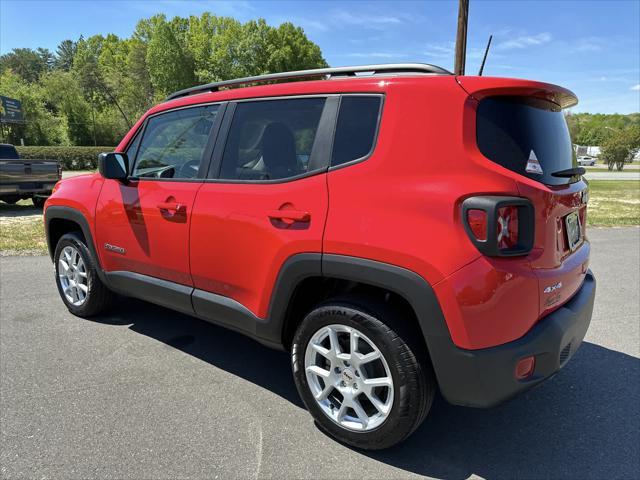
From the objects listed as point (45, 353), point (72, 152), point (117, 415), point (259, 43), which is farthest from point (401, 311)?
point (259, 43)

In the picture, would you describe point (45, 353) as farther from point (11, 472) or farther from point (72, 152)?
point (72, 152)

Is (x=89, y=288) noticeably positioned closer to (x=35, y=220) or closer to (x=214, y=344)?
(x=214, y=344)

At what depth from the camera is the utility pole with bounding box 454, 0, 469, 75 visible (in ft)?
40.9

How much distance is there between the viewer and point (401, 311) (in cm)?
231

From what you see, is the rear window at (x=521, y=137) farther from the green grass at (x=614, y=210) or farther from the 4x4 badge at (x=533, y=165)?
the green grass at (x=614, y=210)

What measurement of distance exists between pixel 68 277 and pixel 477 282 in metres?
3.79

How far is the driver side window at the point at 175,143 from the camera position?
3.13 m

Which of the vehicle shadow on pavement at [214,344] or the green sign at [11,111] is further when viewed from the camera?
the green sign at [11,111]

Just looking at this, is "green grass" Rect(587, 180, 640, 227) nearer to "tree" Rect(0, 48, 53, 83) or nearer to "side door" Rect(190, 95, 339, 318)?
"side door" Rect(190, 95, 339, 318)

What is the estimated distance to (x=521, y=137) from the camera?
2.15 m

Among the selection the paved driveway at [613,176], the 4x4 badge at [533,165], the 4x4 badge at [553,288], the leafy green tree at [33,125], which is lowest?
the paved driveway at [613,176]

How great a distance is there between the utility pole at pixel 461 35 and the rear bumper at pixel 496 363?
483 inches

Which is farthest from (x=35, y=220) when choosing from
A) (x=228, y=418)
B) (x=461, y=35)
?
(x=461, y=35)

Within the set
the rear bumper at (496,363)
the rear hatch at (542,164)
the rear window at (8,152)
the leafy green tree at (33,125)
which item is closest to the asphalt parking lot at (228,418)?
the rear bumper at (496,363)
